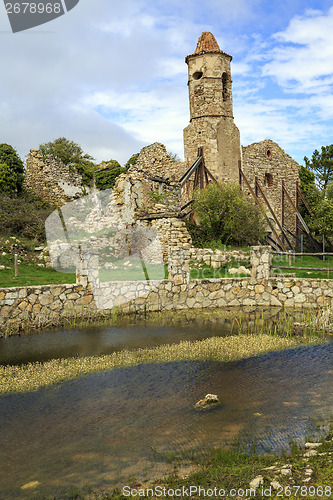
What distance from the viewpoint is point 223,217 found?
72.4 feet

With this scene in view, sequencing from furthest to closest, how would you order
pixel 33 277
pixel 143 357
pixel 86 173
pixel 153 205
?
pixel 86 173 < pixel 153 205 < pixel 33 277 < pixel 143 357

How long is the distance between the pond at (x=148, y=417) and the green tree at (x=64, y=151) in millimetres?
29945

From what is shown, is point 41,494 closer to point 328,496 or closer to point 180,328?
point 328,496

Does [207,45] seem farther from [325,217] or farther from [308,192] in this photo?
[308,192]

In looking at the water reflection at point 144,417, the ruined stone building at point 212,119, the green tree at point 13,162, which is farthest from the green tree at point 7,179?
the water reflection at point 144,417

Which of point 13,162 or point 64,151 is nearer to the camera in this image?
point 13,162

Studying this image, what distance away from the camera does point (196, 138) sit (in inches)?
1041

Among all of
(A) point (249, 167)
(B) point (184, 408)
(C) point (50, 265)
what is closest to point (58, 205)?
(C) point (50, 265)

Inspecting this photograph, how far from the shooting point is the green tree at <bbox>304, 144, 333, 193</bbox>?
130 ft

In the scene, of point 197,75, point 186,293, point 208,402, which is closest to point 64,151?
point 197,75

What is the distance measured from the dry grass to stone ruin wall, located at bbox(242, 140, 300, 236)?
20.4 metres

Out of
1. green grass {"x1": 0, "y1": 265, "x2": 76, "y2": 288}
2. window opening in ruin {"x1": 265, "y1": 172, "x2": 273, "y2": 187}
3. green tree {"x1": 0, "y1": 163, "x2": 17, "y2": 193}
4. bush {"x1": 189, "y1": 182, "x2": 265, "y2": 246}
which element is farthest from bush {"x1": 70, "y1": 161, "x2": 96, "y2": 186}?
window opening in ruin {"x1": 265, "y1": 172, "x2": 273, "y2": 187}

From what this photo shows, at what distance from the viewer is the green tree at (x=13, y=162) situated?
25703 mm

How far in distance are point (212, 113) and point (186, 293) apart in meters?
16.1
